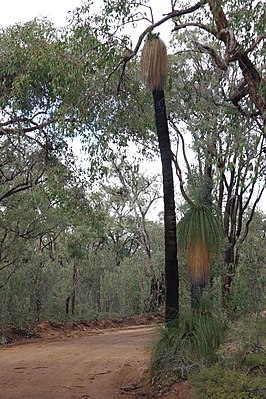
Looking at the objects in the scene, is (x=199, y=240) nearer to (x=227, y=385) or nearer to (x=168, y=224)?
(x=168, y=224)

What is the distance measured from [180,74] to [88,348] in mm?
6668

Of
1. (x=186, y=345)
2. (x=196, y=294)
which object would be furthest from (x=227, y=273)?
(x=186, y=345)

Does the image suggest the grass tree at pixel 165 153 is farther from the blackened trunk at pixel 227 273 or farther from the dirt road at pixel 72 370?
the blackened trunk at pixel 227 273

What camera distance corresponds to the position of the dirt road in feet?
24.3

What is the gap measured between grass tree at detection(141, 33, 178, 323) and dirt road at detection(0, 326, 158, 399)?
2.37 feet

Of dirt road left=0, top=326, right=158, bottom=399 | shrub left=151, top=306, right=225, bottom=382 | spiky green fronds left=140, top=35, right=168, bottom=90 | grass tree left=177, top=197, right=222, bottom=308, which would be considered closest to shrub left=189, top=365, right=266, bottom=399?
shrub left=151, top=306, right=225, bottom=382

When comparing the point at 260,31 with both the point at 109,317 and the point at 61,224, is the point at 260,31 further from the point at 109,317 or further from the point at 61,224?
the point at 109,317

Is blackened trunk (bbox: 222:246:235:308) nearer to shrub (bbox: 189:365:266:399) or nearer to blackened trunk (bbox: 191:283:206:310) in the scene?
blackened trunk (bbox: 191:283:206:310)

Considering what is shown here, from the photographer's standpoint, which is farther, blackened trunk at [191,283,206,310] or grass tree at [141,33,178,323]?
grass tree at [141,33,178,323]

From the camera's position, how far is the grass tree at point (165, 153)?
835cm

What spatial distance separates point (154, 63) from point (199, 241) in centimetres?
304

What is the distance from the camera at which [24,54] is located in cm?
1045

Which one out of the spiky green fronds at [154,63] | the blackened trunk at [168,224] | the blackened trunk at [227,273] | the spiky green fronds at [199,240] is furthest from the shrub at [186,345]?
the spiky green fronds at [154,63]

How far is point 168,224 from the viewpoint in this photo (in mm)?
8531
